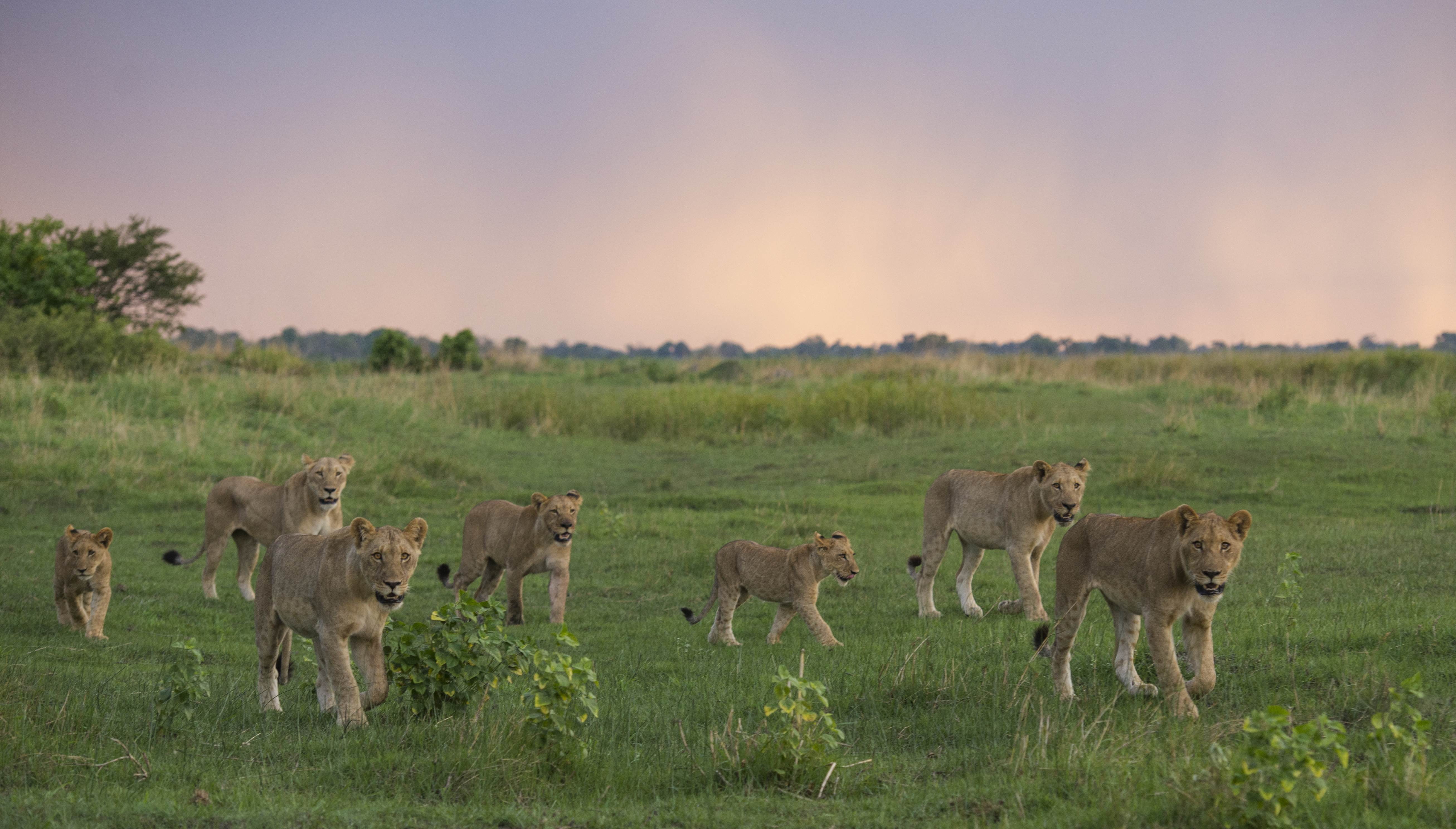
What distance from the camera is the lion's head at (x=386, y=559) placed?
665 cm

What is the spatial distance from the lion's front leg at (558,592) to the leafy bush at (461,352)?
1492 inches

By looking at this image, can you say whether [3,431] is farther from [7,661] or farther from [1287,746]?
[1287,746]

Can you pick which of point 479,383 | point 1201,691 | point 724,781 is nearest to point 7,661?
point 724,781

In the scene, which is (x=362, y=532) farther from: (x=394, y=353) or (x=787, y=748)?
(x=394, y=353)

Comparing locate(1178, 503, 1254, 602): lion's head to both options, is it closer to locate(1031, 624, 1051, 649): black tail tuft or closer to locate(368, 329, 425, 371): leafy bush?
locate(1031, 624, 1051, 649): black tail tuft

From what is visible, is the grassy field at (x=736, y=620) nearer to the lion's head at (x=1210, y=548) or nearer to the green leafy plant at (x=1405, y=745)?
the green leafy plant at (x=1405, y=745)

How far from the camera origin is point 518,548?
1129 cm

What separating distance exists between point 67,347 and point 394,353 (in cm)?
1788

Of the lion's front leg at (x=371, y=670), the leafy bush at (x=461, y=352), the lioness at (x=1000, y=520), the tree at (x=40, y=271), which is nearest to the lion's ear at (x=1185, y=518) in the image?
the lioness at (x=1000, y=520)

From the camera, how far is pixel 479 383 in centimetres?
4019

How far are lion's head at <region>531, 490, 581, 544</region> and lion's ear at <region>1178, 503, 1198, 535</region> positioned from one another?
5706 millimetres

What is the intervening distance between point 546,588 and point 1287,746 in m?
9.84

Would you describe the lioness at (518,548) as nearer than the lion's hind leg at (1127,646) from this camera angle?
No

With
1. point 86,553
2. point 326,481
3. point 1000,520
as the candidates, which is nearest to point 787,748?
point 1000,520
